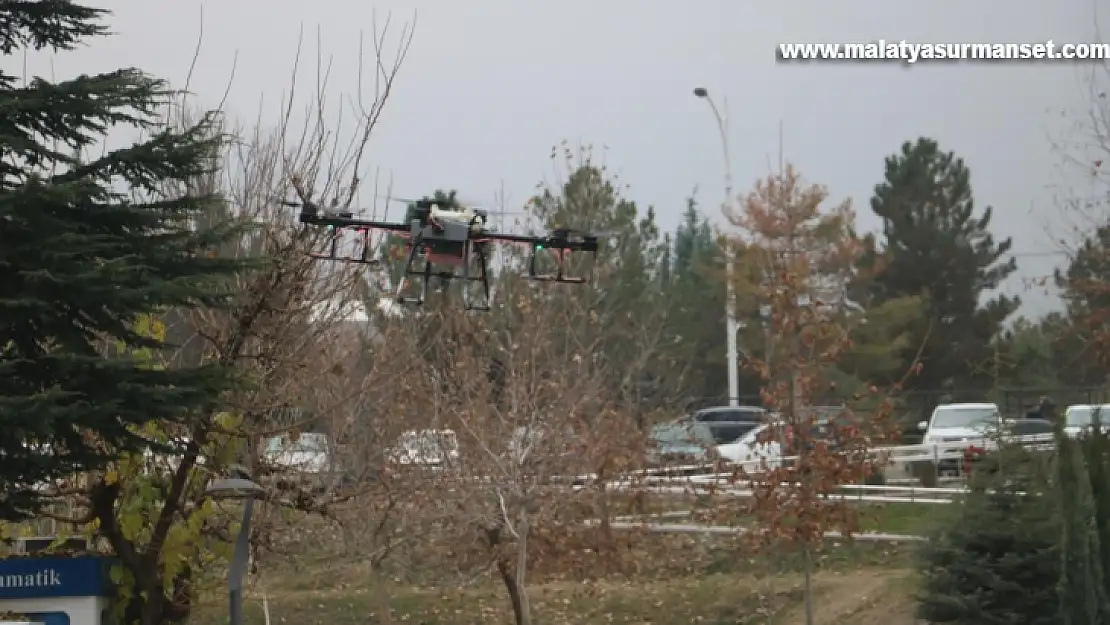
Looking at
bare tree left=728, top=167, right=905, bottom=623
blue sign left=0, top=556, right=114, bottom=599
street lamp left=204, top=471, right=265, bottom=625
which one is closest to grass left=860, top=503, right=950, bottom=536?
bare tree left=728, top=167, right=905, bottom=623

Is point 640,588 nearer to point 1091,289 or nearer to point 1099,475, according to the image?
point 1091,289

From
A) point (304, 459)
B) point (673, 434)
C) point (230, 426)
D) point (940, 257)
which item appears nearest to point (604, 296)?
point (673, 434)

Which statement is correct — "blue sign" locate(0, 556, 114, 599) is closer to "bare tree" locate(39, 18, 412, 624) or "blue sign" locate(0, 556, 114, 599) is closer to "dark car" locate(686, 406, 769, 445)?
"bare tree" locate(39, 18, 412, 624)

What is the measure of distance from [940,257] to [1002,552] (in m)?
30.9

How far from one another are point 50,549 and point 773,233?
28149 mm

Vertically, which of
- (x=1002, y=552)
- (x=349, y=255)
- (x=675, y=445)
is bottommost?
(x=1002, y=552)

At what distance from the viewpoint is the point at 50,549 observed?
10133 millimetres

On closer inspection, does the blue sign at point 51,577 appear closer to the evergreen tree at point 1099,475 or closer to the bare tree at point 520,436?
the bare tree at point 520,436

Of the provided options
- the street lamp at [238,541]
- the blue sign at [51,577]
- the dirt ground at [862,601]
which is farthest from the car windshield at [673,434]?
the blue sign at [51,577]

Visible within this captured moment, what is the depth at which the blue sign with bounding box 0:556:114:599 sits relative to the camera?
27.1 feet

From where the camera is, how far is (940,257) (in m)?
42.8

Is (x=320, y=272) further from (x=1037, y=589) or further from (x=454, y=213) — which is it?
(x=1037, y=589)

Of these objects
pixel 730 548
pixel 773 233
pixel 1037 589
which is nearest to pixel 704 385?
pixel 773 233

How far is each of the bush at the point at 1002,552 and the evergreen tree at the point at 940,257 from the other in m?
29.0
